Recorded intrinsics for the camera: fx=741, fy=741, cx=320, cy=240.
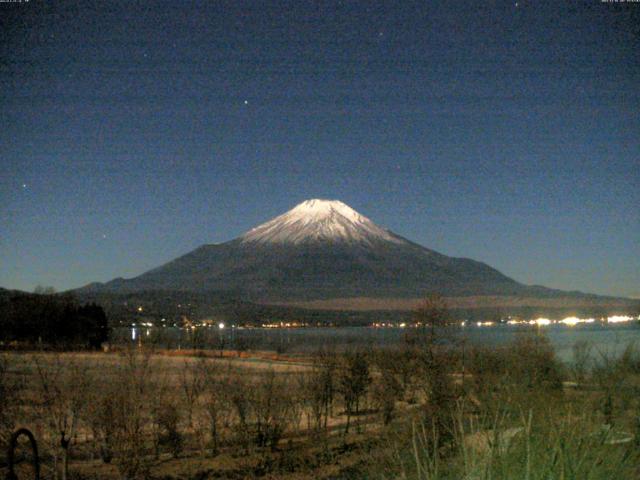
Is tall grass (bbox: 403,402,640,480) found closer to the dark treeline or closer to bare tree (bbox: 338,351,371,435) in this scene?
bare tree (bbox: 338,351,371,435)

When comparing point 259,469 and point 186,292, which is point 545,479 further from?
point 186,292

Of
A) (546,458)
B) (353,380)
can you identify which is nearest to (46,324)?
(353,380)

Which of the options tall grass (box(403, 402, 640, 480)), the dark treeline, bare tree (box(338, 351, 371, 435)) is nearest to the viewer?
tall grass (box(403, 402, 640, 480))

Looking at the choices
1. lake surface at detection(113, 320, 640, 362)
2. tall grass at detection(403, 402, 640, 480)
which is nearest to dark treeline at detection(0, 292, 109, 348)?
lake surface at detection(113, 320, 640, 362)

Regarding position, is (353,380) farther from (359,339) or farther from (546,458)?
(359,339)

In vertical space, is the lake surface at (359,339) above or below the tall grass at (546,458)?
below

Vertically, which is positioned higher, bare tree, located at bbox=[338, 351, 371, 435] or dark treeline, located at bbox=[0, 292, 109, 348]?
dark treeline, located at bbox=[0, 292, 109, 348]

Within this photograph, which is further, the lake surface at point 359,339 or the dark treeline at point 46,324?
the dark treeline at point 46,324

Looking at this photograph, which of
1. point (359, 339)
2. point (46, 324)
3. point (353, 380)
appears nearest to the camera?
point (353, 380)

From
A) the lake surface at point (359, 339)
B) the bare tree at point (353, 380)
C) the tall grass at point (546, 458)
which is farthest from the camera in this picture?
the bare tree at point (353, 380)

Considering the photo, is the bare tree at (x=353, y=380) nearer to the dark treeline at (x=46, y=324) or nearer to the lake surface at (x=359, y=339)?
the lake surface at (x=359, y=339)

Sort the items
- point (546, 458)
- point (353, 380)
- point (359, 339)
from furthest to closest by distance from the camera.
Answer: point (359, 339)
point (353, 380)
point (546, 458)

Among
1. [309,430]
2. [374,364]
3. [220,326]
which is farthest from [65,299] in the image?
[220,326]

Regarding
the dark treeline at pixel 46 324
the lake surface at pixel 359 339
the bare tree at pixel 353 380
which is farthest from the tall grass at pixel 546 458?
the dark treeline at pixel 46 324
